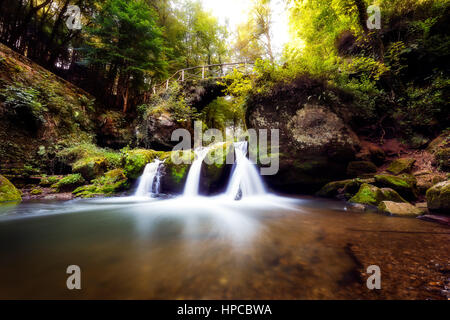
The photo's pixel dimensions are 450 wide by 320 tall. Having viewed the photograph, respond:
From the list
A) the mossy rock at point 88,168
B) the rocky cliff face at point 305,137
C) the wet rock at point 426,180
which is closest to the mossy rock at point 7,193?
the mossy rock at point 88,168

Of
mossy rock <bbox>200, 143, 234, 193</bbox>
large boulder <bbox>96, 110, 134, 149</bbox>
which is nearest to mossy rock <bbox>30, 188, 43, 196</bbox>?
large boulder <bbox>96, 110, 134, 149</bbox>

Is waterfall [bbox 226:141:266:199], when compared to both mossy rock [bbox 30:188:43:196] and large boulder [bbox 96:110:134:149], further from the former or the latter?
large boulder [bbox 96:110:134:149]

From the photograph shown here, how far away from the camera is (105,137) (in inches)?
455

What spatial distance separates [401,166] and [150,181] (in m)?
9.20

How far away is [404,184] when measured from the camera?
4309 mm

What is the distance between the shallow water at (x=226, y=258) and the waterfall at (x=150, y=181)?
3.94m

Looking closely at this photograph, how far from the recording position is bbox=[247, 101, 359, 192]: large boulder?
5852 millimetres

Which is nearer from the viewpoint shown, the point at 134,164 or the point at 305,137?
the point at 305,137

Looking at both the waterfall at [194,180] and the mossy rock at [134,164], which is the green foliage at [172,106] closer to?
the mossy rock at [134,164]

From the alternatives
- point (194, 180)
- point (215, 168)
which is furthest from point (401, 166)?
point (194, 180)

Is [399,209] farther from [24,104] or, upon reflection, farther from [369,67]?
[24,104]
